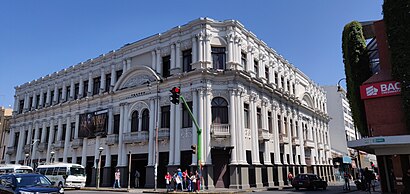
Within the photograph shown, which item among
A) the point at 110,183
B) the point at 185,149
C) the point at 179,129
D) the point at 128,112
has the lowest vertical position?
the point at 110,183

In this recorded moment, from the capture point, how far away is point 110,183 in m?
33.1

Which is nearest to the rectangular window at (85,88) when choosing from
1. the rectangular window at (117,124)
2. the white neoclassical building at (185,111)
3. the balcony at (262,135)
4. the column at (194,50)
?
the white neoclassical building at (185,111)

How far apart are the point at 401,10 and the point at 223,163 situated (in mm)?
17132

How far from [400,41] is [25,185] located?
20427mm

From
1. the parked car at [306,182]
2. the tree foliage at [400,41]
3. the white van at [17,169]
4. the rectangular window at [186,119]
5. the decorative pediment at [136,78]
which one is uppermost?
the decorative pediment at [136,78]

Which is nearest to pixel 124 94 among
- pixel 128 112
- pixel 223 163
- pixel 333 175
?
pixel 128 112

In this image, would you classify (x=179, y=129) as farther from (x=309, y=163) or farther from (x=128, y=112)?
(x=309, y=163)

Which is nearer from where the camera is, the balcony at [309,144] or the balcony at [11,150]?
the balcony at [309,144]

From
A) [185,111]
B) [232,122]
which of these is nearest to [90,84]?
[185,111]

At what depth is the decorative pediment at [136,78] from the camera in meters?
31.9

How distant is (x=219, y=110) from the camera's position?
28406mm

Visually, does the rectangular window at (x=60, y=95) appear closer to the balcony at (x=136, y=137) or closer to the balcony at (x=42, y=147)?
the balcony at (x=42, y=147)

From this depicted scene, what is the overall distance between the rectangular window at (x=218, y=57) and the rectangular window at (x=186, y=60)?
7.51 feet

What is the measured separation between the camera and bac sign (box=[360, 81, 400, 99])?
18.5m
